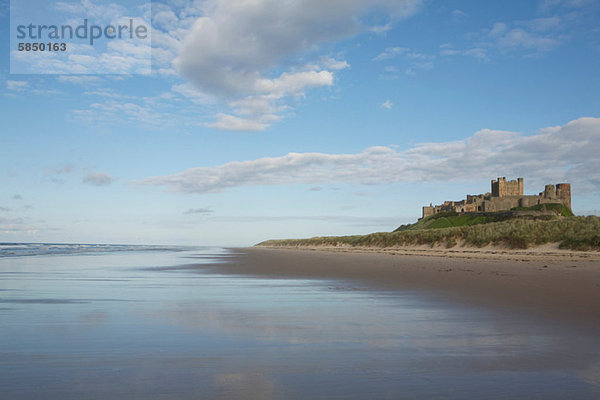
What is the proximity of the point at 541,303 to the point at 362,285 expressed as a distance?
4.65 metres

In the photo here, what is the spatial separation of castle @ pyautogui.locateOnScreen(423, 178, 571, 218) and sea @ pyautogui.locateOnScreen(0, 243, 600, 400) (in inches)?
4695

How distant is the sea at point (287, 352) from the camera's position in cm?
333

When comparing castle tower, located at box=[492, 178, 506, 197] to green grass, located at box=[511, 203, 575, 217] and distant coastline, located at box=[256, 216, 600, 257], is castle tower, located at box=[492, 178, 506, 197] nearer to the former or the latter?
green grass, located at box=[511, 203, 575, 217]

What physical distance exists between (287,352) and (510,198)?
4993 inches

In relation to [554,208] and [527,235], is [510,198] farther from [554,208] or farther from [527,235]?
[527,235]

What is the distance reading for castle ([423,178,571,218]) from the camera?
376ft

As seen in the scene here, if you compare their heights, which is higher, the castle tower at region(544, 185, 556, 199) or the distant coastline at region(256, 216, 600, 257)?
the castle tower at region(544, 185, 556, 199)

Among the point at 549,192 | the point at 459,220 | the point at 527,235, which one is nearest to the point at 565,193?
the point at 549,192

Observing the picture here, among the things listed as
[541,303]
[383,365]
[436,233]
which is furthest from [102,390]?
[436,233]

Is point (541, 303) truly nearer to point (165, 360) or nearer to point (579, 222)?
point (165, 360)

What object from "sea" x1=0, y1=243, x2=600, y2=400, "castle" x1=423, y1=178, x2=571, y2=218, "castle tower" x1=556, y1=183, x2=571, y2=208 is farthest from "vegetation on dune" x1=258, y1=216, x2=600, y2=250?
"castle tower" x1=556, y1=183, x2=571, y2=208

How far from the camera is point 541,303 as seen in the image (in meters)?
7.66

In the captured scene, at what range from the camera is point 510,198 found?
11781cm

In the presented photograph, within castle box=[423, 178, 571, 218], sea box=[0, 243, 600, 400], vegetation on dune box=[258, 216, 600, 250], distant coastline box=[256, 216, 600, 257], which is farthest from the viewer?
castle box=[423, 178, 571, 218]
